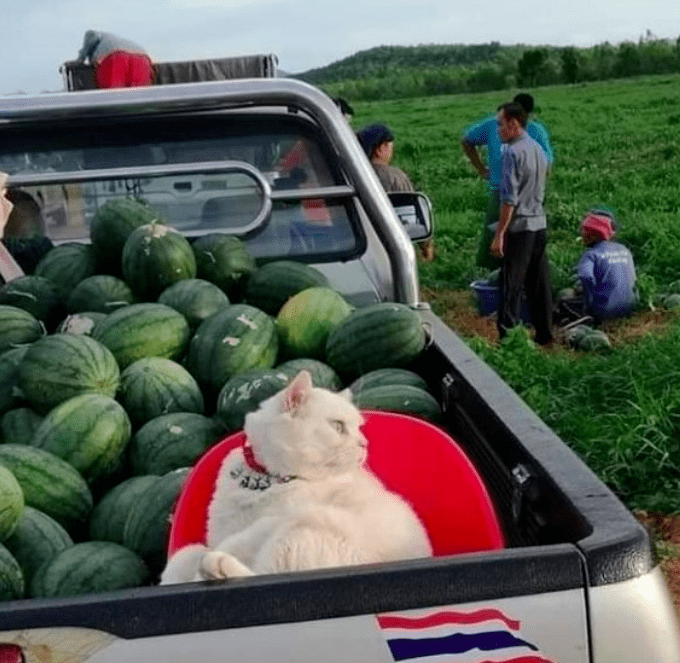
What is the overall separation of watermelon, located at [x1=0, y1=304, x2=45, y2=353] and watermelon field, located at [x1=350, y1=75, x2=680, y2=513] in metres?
2.98

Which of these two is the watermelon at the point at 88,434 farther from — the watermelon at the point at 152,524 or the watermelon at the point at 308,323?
the watermelon at the point at 308,323

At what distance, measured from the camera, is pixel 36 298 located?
4.04 m

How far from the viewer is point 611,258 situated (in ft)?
32.8

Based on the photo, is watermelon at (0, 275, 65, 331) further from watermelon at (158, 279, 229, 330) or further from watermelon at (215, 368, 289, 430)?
watermelon at (215, 368, 289, 430)

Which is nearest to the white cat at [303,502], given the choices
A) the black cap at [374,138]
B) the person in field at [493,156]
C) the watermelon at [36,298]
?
the watermelon at [36,298]

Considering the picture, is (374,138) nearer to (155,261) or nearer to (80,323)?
(155,261)

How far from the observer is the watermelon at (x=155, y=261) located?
4039 mm

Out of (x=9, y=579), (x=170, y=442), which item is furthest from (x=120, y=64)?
(x=9, y=579)

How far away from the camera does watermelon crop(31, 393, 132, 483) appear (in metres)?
3.00

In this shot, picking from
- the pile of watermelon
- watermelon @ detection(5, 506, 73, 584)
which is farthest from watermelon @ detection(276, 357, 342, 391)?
watermelon @ detection(5, 506, 73, 584)

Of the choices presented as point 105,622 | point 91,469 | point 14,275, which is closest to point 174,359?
point 91,469

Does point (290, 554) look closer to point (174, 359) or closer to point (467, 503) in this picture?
point (467, 503)

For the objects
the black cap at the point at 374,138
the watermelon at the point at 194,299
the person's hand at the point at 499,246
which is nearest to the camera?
the watermelon at the point at 194,299

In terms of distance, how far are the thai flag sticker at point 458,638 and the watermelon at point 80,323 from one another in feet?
7.06
